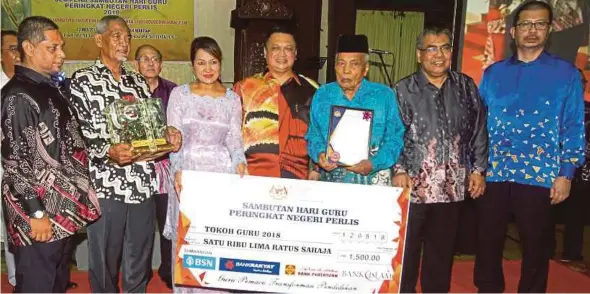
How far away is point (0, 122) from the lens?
2.50 m

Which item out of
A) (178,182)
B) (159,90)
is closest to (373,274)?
(178,182)

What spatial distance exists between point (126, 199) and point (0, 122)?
69 centimetres

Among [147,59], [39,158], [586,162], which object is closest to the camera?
[39,158]

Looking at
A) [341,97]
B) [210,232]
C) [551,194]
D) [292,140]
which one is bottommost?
[210,232]

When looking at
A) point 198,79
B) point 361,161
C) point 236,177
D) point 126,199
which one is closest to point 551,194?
point 361,161

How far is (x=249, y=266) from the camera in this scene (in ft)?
9.31

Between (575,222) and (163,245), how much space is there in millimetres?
3359

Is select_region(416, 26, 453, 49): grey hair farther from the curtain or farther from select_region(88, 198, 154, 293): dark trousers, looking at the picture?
the curtain

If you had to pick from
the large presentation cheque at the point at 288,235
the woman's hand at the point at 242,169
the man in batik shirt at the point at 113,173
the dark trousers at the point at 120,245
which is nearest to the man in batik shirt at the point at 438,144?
the large presentation cheque at the point at 288,235

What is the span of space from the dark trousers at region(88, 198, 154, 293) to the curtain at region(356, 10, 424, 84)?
188 inches

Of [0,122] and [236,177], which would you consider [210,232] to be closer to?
[236,177]

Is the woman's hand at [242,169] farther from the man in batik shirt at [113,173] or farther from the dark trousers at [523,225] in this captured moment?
the dark trousers at [523,225]

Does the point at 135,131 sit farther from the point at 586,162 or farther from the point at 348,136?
the point at 586,162

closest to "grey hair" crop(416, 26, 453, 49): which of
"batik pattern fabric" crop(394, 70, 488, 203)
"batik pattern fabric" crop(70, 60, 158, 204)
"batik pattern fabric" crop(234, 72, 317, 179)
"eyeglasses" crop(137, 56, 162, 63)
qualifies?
"batik pattern fabric" crop(394, 70, 488, 203)
